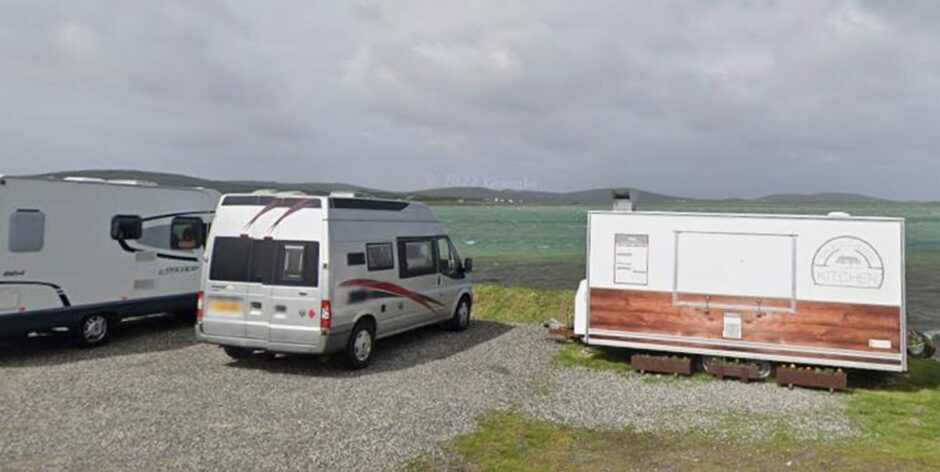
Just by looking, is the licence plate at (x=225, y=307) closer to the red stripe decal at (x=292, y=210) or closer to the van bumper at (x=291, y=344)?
the van bumper at (x=291, y=344)

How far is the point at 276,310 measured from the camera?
9.82 metres

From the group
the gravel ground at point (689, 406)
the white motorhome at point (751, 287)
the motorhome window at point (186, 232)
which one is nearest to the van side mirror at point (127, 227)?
the motorhome window at point (186, 232)

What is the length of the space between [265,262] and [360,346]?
1955mm

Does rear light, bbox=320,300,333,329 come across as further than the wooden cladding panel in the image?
No

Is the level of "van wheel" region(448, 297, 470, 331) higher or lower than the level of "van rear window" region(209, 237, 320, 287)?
lower

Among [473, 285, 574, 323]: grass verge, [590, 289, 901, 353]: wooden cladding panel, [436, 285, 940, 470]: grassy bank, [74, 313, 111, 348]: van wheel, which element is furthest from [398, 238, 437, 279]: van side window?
[74, 313, 111, 348]: van wheel

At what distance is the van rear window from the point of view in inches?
386

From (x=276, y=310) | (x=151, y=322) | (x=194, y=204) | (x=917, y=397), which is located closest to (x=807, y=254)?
(x=917, y=397)

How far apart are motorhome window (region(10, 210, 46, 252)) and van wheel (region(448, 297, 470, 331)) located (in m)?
7.42

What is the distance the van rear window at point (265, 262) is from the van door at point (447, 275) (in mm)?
3683

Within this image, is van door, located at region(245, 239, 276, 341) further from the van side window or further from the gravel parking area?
the van side window

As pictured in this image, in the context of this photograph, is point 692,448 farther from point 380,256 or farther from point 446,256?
point 446,256

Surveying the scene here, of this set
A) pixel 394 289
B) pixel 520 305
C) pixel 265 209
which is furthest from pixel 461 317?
pixel 265 209

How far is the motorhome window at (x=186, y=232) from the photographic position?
13.8 meters
